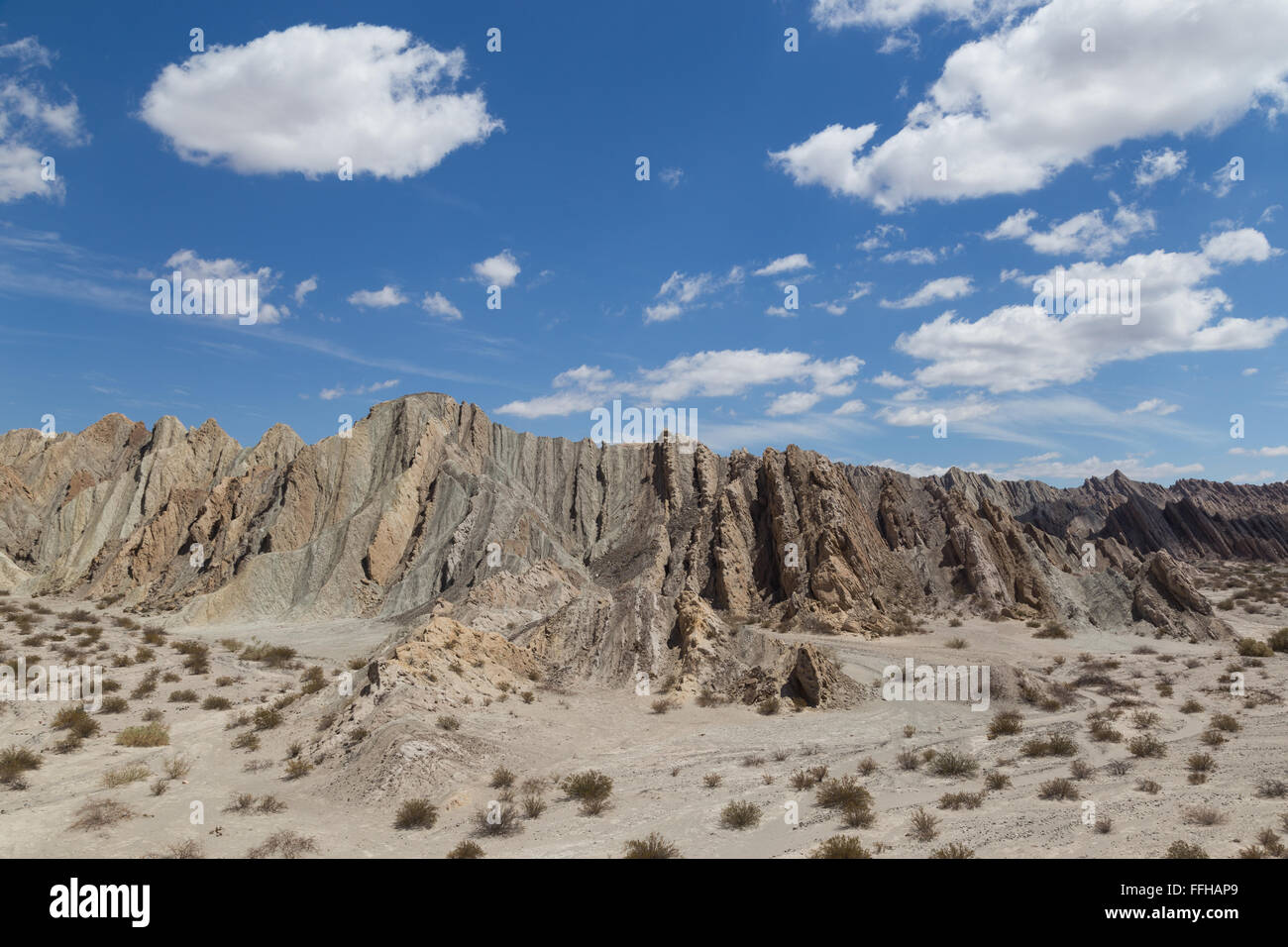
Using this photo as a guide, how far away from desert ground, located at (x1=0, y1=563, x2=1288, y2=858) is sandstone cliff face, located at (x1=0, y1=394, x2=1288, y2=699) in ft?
15.5

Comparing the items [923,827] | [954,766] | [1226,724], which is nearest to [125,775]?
[923,827]

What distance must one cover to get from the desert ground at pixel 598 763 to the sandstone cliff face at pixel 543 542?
4.73 m

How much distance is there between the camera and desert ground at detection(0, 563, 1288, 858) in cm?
1026

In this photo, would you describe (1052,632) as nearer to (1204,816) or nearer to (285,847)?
(1204,816)

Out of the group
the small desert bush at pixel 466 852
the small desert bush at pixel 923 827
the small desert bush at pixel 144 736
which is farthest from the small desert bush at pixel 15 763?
the small desert bush at pixel 923 827

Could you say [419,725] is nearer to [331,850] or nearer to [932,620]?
[331,850]

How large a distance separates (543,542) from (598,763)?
32.9 meters

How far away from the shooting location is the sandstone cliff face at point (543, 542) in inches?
1243

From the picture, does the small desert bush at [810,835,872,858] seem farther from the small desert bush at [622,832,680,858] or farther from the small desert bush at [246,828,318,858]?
the small desert bush at [246,828,318,858]

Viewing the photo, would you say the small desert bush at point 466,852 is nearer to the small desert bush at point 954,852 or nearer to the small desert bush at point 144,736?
the small desert bush at point 954,852
